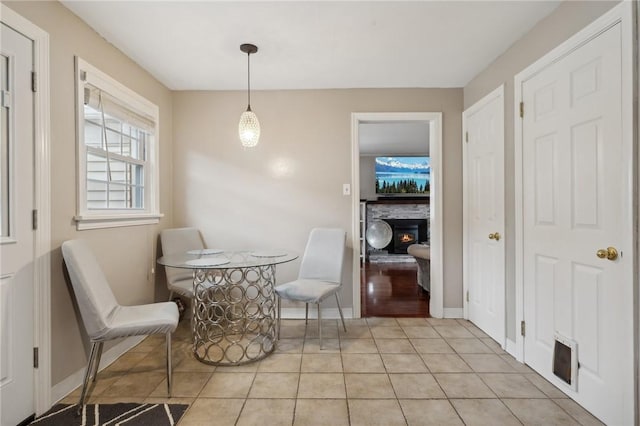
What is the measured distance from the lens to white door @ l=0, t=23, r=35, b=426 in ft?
4.96

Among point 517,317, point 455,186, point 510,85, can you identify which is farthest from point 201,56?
point 517,317

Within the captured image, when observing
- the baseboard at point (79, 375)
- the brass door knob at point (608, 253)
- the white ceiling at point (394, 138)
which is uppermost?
the white ceiling at point (394, 138)

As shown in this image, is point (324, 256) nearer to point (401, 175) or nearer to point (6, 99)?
point (6, 99)

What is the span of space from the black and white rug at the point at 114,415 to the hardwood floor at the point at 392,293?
2.02 meters

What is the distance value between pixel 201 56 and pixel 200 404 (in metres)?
2.41

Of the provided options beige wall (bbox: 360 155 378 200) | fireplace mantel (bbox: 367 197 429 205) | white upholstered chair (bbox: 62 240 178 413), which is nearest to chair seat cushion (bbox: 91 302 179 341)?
white upholstered chair (bbox: 62 240 178 413)

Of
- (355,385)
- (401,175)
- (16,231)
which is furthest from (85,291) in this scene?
(401,175)

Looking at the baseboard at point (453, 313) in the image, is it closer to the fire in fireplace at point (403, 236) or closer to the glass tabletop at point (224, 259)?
the glass tabletop at point (224, 259)

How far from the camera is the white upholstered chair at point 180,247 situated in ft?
8.46

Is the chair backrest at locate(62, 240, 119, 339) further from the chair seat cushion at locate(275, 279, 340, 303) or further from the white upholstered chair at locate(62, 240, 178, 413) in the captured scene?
the chair seat cushion at locate(275, 279, 340, 303)

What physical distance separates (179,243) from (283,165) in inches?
48.4

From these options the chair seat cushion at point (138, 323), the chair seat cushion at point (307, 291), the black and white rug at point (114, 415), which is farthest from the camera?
the chair seat cushion at point (307, 291)

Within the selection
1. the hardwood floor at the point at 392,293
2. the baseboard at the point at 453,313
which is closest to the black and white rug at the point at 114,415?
the hardwood floor at the point at 392,293

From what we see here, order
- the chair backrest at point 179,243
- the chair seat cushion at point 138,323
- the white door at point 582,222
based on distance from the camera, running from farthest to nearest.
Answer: the chair backrest at point 179,243, the chair seat cushion at point 138,323, the white door at point 582,222
